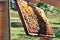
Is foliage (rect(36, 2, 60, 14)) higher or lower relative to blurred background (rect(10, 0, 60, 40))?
higher

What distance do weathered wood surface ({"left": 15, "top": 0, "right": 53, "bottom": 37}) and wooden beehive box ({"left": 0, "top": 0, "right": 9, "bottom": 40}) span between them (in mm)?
203

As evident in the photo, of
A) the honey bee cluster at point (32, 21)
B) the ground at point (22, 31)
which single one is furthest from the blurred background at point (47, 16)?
the honey bee cluster at point (32, 21)

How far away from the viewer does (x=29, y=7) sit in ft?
12.9

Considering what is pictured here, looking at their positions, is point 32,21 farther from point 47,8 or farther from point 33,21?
point 47,8

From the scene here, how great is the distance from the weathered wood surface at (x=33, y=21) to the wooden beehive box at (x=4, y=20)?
203mm

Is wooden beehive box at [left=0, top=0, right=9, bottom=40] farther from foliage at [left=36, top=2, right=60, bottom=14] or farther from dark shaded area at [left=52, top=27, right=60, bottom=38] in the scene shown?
dark shaded area at [left=52, top=27, right=60, bottom=38]

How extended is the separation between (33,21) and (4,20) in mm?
417

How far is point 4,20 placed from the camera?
3957 millimetres

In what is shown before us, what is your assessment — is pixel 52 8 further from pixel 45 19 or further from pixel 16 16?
pixel 16 16

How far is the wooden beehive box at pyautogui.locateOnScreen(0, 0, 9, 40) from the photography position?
3926mm

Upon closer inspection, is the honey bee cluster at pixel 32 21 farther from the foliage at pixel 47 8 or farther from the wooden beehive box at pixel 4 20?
the wooden beehive box at pixel 4 20

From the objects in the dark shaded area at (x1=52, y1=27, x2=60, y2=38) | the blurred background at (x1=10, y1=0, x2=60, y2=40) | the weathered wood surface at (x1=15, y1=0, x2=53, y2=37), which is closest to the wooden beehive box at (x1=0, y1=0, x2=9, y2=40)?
the blurred background at (x1=10, y1=0, x2=60, y2=40)

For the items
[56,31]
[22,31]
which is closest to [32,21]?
[22,31]

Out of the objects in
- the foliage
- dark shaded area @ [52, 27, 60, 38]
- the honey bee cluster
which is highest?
the foliage
